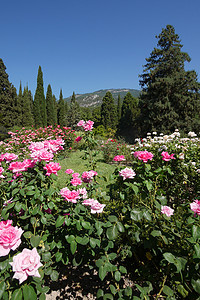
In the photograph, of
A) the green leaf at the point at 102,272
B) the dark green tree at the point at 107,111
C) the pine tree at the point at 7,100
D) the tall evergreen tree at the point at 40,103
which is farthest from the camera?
the dark green tree at the point at 107,111

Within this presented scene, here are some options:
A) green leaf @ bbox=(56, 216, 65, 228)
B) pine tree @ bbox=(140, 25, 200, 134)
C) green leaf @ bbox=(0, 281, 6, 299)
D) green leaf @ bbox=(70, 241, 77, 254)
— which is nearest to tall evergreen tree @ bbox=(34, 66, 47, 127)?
pine tree @ bbox=(140, 25, 200, 134)

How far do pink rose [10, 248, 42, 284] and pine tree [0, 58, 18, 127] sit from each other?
16939 mm

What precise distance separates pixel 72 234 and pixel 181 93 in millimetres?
14560

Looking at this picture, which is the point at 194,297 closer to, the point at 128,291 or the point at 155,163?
the point at 128,291

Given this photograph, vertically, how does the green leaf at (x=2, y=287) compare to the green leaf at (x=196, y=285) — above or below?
above

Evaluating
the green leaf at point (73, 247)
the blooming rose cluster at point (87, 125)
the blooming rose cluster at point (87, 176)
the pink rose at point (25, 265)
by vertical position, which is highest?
the blooming rose cluster at point (87, 125)

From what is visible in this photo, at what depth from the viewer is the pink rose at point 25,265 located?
0.73 meters

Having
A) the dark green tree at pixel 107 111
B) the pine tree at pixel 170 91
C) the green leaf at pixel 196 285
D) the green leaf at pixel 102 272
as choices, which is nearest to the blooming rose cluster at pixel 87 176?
the green leaf at pixel 102 272

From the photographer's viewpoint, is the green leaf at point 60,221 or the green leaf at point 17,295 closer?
the green leaf at point 17,295

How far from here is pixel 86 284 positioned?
160cm

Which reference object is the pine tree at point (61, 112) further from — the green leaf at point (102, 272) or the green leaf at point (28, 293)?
the green leaf at point (28, 293)

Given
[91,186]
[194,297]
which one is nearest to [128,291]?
[194,297]

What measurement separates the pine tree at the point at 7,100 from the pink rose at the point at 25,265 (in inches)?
667

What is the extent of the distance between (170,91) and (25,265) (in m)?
14.6
